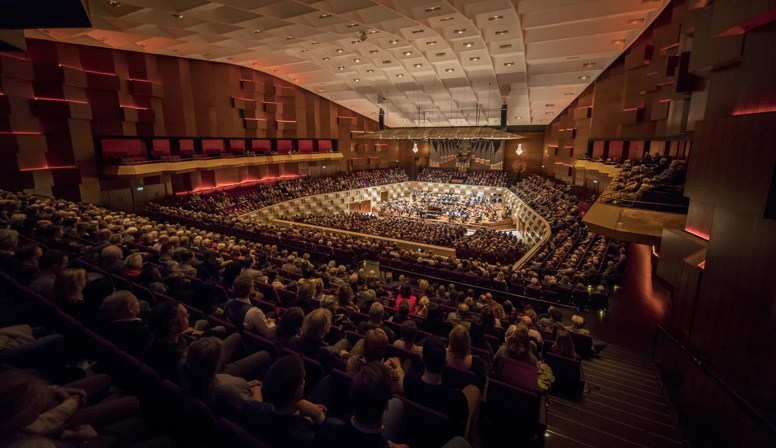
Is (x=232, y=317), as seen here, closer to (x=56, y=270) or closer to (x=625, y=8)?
(x=56, y=270)

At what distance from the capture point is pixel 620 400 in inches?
184

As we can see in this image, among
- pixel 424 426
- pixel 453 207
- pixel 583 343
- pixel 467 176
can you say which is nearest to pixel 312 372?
pixel 424 426

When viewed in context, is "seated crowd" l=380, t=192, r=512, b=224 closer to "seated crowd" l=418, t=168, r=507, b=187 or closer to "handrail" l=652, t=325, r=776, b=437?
"seated crowd" l=418, t=168, r=507, b=187

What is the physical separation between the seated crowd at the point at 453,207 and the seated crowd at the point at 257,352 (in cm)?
2197

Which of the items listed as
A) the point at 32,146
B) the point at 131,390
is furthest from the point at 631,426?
the point at 32,146

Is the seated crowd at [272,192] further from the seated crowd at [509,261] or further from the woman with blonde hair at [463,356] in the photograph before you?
the woman with blonde hair at [463,356]

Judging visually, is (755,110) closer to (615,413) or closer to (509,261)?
(615,413)

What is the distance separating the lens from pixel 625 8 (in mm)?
10508

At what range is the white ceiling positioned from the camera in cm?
1099

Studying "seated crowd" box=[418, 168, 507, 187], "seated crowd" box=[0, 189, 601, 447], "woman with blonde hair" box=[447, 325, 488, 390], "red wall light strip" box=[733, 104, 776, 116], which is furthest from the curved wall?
"woman with blonde hair" box=[447, 325, 488, 390]

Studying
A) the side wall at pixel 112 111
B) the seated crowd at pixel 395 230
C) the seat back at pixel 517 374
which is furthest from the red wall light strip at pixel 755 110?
the side wall at pixel 112 111

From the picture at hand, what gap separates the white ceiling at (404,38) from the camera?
10992 mm

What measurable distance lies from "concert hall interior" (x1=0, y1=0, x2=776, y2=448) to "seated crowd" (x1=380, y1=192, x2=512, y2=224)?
5752 millimetres

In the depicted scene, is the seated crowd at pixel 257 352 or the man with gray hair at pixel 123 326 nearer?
the seated crowd at pixel 257 352
